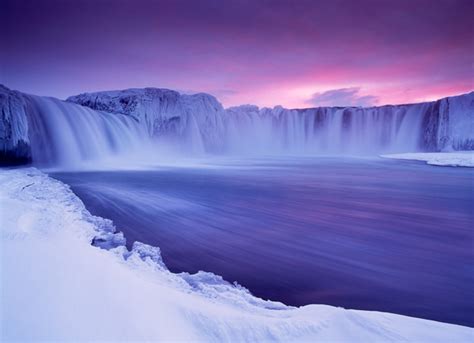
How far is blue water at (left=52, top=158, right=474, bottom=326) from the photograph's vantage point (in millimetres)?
2105

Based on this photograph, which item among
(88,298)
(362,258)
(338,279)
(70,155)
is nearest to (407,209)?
(362,258)

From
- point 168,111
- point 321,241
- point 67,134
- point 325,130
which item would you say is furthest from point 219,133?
point 321,241

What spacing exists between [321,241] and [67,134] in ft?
37.3

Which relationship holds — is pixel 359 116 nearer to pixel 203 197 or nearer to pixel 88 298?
A: pixel 203 197

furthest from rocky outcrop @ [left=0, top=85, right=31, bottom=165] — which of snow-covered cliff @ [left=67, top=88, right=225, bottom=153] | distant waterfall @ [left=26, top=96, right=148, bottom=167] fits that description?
snow-covered cliff @ [left=67, top=88, right=225, bottom=153]

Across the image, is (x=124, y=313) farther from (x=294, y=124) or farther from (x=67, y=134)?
(x=294, y=124)

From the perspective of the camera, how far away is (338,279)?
90.7 inches

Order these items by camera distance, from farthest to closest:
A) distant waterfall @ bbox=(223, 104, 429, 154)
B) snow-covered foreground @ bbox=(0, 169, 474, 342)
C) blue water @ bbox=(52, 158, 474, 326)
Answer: distant waterfall @ bbox=(223, 104, 429, 154), blue water @ bbox=(52, 158, 474, 326), snow-covered foreground @ bbox=(0, 169, 474, 342)

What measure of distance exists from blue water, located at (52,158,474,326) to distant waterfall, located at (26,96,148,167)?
232 inches

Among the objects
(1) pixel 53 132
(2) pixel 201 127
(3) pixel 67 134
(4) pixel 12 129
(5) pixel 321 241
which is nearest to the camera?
(5) pixel 321 241

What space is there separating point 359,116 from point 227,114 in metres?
13.4

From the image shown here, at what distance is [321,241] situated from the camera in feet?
10.4

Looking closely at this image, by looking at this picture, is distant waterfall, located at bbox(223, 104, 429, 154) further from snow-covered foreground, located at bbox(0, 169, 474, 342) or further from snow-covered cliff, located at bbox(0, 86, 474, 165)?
snow-covered foreground, located at bbox(0, 169, 474, 342)

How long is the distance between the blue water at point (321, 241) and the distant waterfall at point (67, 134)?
5.90 meters
